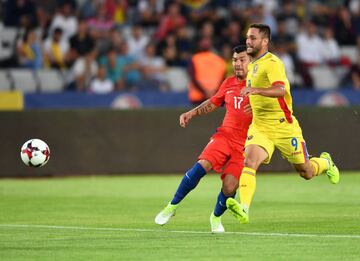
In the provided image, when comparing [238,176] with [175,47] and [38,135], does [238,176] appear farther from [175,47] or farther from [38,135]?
[175,47]

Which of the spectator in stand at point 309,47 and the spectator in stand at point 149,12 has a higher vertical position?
the spectator in stand at point 149,12

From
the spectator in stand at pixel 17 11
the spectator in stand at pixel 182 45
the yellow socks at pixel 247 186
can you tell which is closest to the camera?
the yellow socks at pixel 247 186

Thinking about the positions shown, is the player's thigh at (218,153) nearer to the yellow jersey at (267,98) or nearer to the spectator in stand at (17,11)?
the yellow jersey at (267,98)

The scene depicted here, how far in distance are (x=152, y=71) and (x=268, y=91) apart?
13.3 metres

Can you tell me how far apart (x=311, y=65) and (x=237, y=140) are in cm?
1472

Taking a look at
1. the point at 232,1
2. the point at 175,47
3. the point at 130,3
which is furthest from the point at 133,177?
the point at 232,1

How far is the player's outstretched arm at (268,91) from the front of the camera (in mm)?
11508

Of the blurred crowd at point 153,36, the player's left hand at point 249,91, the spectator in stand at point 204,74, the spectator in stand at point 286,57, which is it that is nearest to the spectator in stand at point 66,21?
the blurred crowd at point 153,36

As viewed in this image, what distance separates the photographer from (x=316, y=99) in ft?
82.0

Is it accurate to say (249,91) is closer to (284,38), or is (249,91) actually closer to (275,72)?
(275,72)

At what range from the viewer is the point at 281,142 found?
12.5 metres

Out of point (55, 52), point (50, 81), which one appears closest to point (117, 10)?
point (55, 52)

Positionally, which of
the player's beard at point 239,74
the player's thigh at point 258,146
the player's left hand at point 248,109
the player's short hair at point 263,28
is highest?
the player's short hair at point 263,28

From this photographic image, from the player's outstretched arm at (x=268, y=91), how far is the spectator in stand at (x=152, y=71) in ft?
42.2
